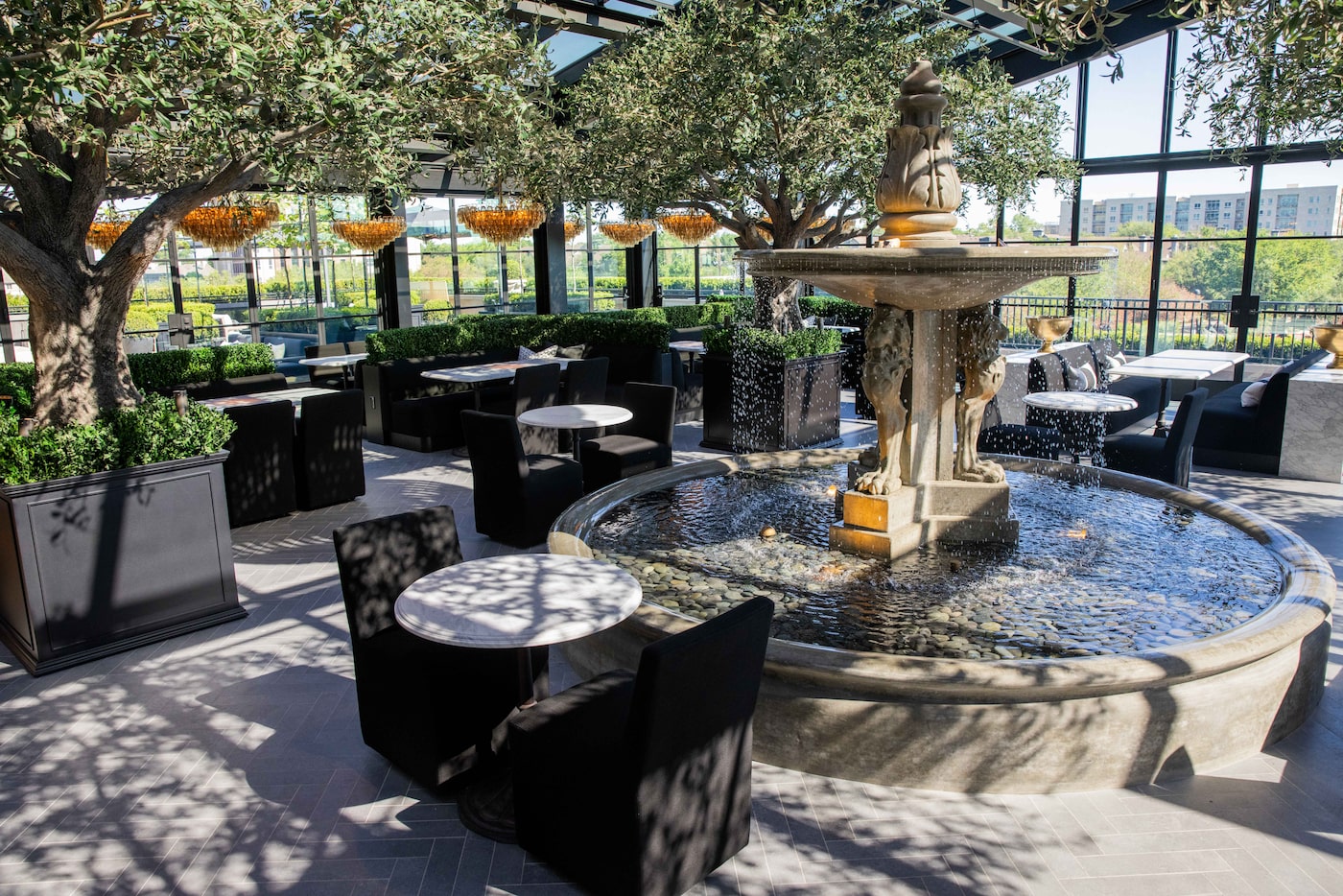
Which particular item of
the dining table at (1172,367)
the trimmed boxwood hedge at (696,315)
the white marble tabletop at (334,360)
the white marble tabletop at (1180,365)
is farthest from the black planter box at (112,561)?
the trimmed boxwood hedge at (696,315)

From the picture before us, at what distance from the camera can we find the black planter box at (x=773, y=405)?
30.8 ft

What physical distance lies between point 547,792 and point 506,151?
497 cm

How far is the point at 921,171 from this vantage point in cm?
523

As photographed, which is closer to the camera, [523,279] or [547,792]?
[547,792]

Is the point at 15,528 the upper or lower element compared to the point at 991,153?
lower

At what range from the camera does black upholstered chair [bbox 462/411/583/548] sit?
6473 millimetres

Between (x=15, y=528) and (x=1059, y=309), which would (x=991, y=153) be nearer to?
(x=1059, y=309)

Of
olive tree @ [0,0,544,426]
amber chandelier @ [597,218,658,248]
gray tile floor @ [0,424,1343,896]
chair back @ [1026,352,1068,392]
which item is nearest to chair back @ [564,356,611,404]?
olive tree @ [0,0,544,426]

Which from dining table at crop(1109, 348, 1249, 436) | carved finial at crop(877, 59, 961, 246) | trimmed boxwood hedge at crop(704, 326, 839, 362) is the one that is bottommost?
dining table at crop(1109, 348, 1249, 436)

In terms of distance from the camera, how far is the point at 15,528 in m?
4.71

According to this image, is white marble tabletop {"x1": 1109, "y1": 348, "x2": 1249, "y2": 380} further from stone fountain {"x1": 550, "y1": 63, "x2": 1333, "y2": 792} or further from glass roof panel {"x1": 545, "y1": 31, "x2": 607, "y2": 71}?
glass roof panel {"x1": 545, "y1": 31, "x2": 607, "y2": 71}

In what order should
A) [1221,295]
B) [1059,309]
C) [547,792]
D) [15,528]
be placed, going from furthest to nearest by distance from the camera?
[1059,309] → [1221,295] → [15,528] → [547,792]

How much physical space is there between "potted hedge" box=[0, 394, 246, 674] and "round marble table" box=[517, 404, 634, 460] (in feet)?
7.67

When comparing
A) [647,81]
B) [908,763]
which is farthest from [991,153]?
[908,763]
